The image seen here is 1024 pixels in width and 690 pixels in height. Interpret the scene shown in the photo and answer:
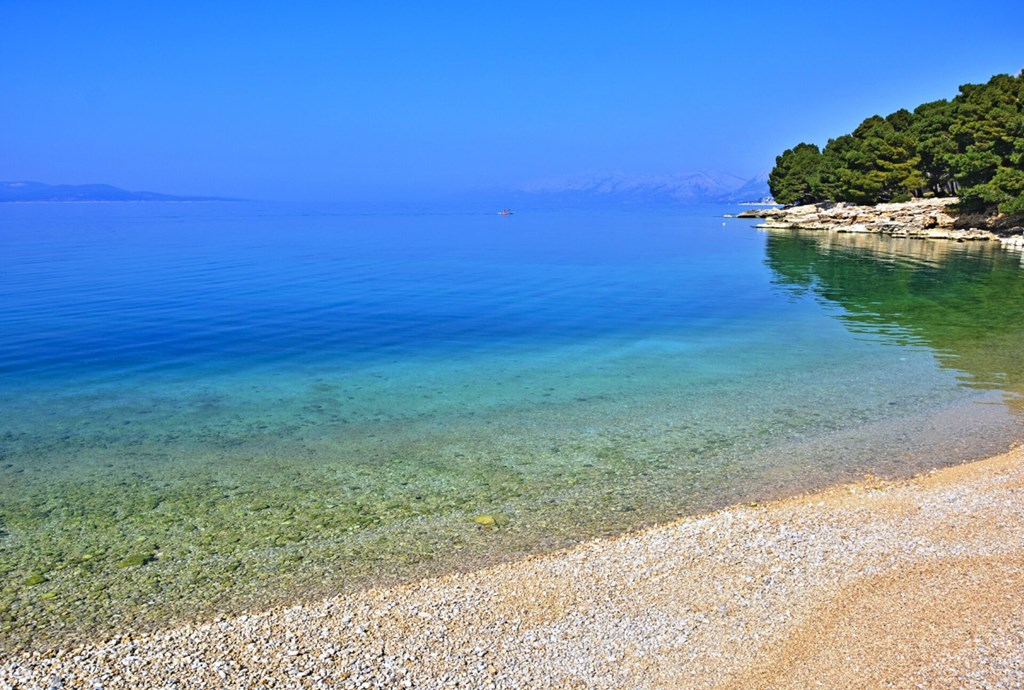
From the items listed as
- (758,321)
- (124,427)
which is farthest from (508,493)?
(758,321)

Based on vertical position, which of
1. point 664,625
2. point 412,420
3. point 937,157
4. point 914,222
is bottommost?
point 412,420

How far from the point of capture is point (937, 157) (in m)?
79.4

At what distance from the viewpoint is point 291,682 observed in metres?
7.36

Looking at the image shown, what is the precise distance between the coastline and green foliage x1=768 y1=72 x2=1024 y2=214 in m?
63.7

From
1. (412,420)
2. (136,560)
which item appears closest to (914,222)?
(412,420)

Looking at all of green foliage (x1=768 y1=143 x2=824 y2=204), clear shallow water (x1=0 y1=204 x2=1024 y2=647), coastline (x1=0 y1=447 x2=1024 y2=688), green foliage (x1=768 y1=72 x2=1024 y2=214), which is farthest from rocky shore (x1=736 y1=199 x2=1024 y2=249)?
coastline (x1=0 y1=447 x2=1024 y2=688)

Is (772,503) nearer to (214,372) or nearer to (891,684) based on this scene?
(891,684)

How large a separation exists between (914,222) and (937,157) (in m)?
7.25

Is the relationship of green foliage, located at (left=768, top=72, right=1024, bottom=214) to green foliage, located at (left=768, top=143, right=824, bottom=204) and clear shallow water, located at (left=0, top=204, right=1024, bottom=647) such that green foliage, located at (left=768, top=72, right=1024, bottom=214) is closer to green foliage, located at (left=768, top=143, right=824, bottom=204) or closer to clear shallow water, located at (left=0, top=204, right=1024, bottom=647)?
green foliage, located at (left=768, top=143, right=824, bottom=204)

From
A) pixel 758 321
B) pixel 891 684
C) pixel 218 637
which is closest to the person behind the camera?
pixel 891 684

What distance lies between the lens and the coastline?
24.4ft

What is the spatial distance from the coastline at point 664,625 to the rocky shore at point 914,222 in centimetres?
6396

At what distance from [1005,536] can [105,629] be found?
11425 millimetres

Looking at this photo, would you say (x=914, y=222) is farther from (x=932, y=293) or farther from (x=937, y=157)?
(x=932, y=293)
